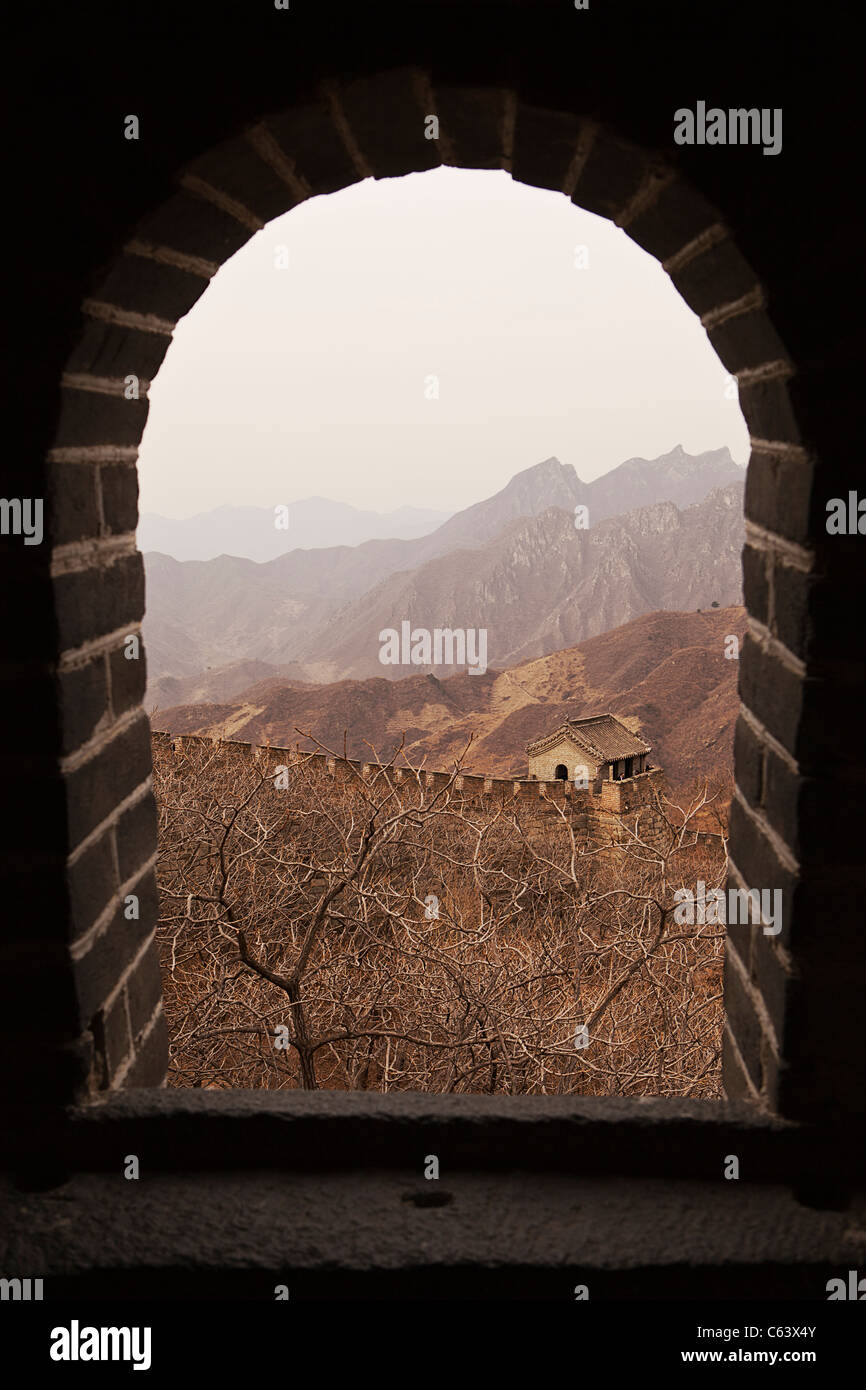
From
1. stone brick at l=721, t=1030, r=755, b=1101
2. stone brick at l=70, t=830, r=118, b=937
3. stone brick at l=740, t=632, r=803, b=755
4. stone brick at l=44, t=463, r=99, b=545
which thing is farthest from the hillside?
stone brick at l=44, t=463, r=99, b=545

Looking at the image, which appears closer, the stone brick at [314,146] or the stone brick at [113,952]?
the stone brick at [314,146]

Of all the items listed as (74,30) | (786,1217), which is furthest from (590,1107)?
(74,30)

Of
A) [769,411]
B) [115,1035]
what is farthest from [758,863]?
[115,1035]

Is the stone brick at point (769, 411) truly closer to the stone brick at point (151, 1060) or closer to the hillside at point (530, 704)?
the stone brick at point (151, 1060)

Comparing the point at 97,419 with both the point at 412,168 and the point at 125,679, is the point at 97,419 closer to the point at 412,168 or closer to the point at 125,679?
the point at 125,679

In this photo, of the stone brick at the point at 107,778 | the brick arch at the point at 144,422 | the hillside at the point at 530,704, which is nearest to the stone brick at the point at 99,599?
the brick arch at the point at 144,422

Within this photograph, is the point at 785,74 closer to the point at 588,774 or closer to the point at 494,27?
the point at 494,27

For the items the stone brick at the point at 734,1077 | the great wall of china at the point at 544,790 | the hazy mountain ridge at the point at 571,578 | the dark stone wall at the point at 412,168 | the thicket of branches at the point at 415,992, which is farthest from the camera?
the hazy mountain ridge at the point at 571,578
